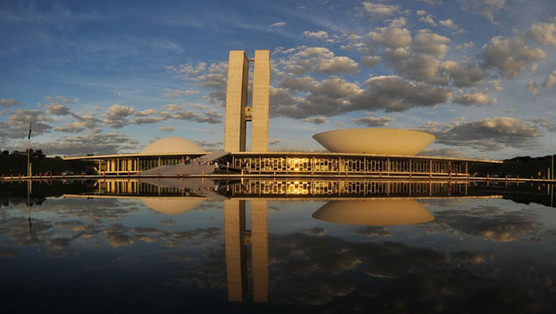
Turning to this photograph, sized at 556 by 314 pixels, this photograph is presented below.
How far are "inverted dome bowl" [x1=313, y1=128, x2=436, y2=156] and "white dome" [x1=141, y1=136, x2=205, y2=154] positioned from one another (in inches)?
1230

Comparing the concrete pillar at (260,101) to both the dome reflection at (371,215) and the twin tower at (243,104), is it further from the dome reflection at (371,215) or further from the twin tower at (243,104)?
the dome reflection at (371,215)

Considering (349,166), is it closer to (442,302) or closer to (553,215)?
(553,215)

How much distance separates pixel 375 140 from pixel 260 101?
79.5ft

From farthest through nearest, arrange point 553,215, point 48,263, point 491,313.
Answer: point 553,215, point 48,263, point 491,313

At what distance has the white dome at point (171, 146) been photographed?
82.5 metres

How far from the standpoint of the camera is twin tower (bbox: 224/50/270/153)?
73438mm

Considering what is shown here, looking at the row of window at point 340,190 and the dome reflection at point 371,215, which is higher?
the dome reflection at point 371,215

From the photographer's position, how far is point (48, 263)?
5742 millimetres

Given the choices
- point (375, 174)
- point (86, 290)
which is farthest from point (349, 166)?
point (86, 290)

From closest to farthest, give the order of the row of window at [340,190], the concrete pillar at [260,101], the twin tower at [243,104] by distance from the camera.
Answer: the row of window at [340,190], the concrete pillar at [260,101], the twin tower at [243,104]

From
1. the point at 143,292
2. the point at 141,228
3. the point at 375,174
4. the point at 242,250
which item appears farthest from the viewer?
the point at 375,174

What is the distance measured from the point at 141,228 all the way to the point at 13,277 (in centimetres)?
402

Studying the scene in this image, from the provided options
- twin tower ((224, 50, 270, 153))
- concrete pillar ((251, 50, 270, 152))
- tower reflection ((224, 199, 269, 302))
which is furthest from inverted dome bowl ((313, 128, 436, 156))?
tower reflection ((224, 199, 269, 302))

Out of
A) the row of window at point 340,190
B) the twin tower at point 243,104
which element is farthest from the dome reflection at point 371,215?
the twin tower at point 243,104
